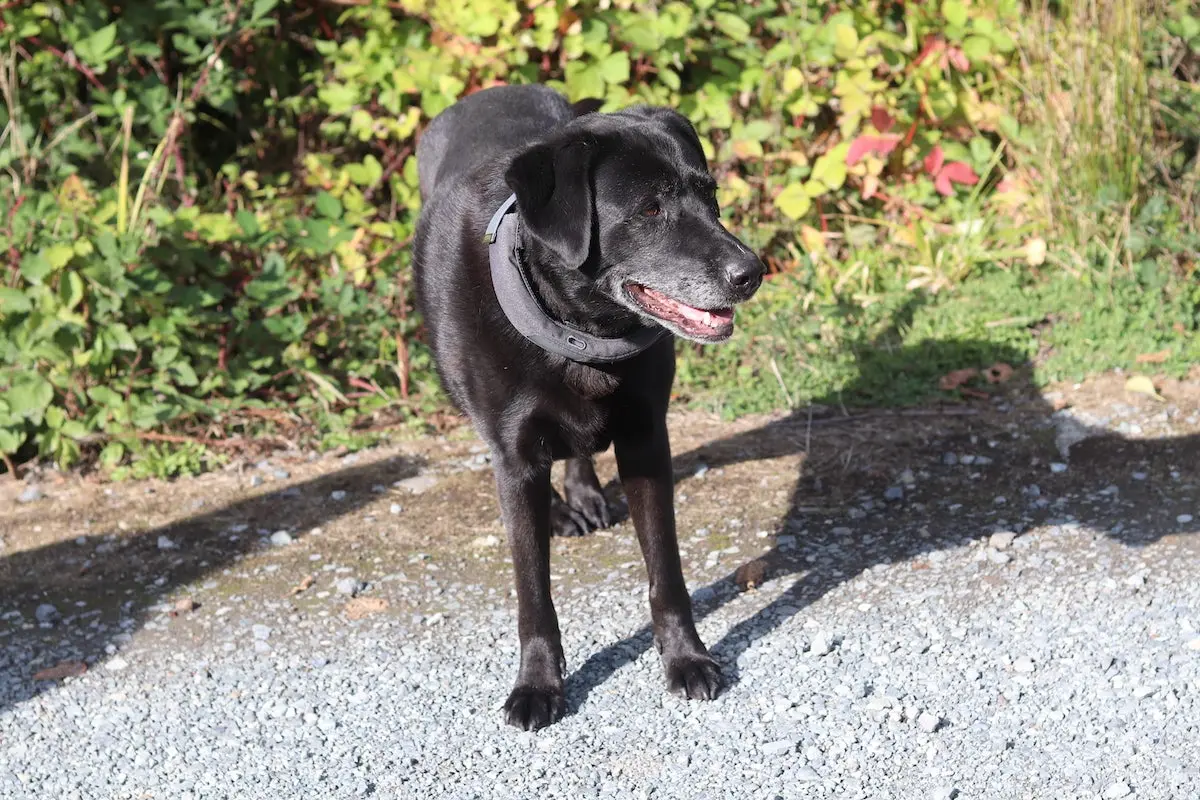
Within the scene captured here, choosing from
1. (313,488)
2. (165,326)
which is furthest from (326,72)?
(313,488)

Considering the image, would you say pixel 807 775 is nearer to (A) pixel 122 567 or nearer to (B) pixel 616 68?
(A) pixel 122 567

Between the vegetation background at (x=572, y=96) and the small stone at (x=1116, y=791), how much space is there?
7.81 feet

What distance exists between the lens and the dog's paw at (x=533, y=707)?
311 cm

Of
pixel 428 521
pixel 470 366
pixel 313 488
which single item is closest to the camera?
pixel 470 366

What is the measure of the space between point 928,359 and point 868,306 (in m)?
0.48

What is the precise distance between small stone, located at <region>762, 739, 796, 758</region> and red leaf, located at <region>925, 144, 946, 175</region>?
3.69 metres

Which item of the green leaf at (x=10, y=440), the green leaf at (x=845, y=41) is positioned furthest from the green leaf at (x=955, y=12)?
the green leaf at (x=10, y=440)

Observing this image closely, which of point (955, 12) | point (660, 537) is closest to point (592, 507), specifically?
point (660, 537)

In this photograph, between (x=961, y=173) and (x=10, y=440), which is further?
(x=961, y=173)

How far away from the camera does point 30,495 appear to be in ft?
15.2

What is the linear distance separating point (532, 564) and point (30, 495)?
7.35 feet

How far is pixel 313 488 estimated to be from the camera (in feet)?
15.3

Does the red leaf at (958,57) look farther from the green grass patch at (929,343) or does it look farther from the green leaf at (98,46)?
the green leaf at (98,46)

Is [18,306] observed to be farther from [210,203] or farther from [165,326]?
[210,203]
